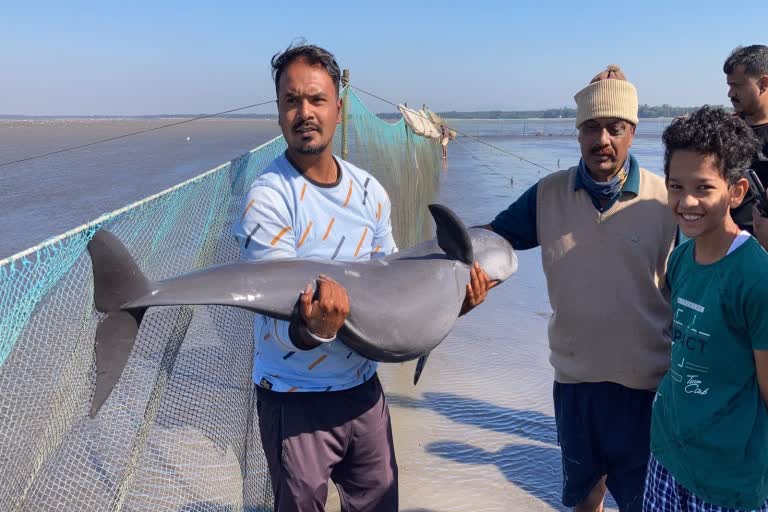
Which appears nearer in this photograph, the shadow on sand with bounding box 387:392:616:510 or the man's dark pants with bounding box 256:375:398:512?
the man's dark pants with bounding box 256:375:398:512

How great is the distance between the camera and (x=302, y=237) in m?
2.64

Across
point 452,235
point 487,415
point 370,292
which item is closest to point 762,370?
point 452,235

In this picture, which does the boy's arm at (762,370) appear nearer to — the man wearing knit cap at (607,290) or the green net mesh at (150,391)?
the man wearing knit cap at (607,290)

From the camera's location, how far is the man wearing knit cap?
2.98 metres

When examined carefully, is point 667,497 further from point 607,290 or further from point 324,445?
point 324,445

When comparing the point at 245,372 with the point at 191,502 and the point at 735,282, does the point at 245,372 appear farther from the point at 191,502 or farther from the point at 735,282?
the point at 735,282

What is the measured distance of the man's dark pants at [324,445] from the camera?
2715 millimetres

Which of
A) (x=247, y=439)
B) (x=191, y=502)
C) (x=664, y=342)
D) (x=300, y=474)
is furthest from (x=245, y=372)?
(x=664, y=342)

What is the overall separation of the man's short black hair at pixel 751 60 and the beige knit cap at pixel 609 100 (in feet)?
4.84

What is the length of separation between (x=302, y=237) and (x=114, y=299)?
0.75 metres

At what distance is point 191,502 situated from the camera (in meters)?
3.72

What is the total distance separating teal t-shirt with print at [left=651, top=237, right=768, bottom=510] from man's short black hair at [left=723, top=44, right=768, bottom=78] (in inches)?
81.1

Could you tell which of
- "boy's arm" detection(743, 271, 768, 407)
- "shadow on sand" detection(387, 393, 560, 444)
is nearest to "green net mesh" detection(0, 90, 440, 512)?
"shadow on sand" detection(387, 393, 560, 444)

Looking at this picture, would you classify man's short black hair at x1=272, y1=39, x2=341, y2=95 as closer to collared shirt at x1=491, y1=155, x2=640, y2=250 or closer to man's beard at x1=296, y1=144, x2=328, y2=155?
man's beard at x1=296, y1=144, x2=328, y2=155
